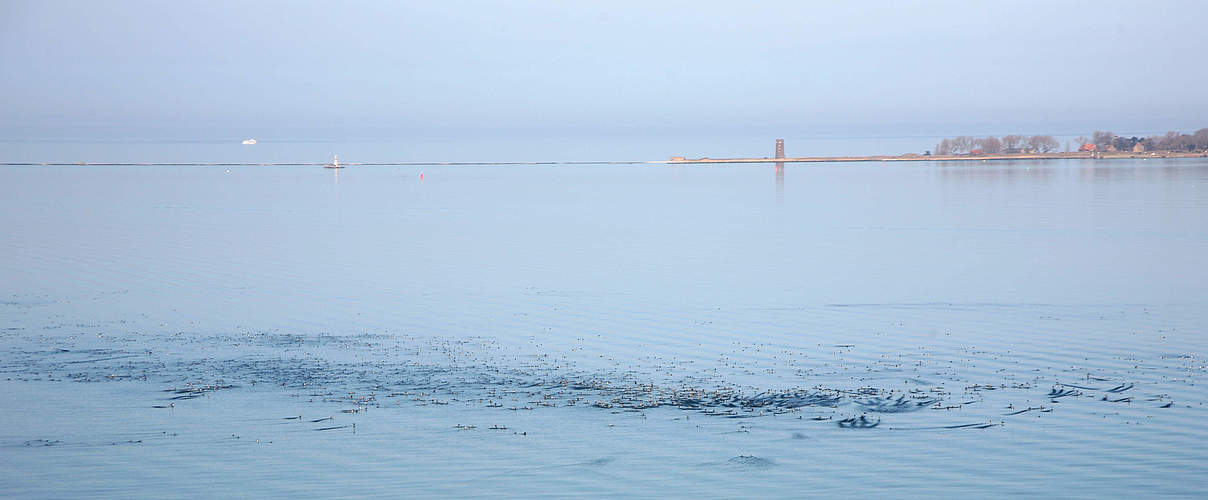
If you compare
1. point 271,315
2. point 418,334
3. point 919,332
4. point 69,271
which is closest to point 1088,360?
point 919,332

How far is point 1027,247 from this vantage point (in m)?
38.7

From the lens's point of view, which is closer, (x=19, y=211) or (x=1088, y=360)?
(x=1088, y=360)

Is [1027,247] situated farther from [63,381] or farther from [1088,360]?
[63,381]

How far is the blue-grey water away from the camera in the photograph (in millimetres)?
13266

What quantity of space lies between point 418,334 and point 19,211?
Result: 52145mm

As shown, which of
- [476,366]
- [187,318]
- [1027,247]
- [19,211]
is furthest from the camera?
[19,211]

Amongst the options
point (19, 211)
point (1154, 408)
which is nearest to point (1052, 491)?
point (1154, 408)

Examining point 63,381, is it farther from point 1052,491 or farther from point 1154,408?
point 1154,408

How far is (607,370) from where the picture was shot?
60.1 ft

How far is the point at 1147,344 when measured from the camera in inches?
795

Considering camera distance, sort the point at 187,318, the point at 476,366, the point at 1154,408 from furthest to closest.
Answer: the point at 187,318 < the point at 476,366 < the point at 1154,408

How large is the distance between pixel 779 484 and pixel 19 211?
6288 centimetres

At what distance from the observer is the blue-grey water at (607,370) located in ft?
43.5

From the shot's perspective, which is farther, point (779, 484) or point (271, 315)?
point (271, 315)
